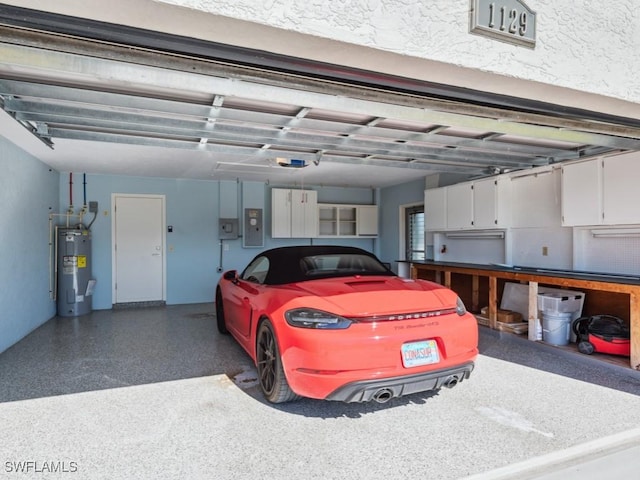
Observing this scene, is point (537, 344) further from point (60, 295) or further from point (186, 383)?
point (60, 295)

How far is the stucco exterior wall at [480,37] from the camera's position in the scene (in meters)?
1.51

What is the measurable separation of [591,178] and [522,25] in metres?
2.95

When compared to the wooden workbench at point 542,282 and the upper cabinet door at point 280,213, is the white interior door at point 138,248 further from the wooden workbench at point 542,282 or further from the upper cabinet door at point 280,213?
the wooden workbench at point 542,282

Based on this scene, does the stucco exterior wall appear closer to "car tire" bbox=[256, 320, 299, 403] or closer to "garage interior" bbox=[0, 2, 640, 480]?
"garage interior" bbox=[0, 2, 640, 480]

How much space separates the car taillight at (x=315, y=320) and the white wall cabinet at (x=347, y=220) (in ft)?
19.0

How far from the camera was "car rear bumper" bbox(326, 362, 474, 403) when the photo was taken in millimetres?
2330

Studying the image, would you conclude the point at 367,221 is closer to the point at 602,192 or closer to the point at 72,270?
the point at 602,192

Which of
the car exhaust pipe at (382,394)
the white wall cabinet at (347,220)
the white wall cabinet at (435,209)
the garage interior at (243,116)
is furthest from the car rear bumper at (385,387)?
the white wall cabinet at (347,220)

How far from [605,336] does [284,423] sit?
10.8 ft

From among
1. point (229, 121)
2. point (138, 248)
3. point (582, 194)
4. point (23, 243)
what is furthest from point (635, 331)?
point (138, 248)

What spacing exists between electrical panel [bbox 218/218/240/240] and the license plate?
5.78m

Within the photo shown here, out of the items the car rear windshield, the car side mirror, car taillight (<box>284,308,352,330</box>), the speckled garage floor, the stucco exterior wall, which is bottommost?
the speckled garage floor

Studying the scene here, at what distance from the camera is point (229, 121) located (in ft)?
11.2

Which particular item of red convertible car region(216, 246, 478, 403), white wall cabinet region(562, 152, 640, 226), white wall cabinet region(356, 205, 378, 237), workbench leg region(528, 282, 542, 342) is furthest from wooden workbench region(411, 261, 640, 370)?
white wall cabinet region(356, 205, 378, 237)
